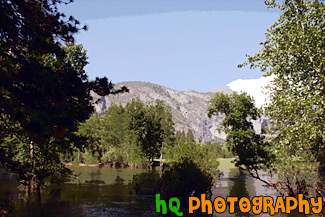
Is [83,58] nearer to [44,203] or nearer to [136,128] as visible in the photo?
[44,203]

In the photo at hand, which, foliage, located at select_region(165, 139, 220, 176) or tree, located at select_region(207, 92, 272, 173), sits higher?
tree, located at select_region(207, 92, 272, 173)

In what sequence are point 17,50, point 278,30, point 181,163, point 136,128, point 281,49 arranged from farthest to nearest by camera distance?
point 136,128
point 181,163
point 278,30
point 281,49
point 17,50

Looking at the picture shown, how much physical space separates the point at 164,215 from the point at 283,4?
18.0 meters

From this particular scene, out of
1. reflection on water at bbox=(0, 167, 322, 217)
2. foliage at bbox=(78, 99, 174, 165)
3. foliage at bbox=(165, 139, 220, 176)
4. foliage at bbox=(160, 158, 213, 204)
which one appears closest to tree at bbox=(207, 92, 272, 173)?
reflection on water at bbox=(0, 167, 322, 217)

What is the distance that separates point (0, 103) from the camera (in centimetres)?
1202

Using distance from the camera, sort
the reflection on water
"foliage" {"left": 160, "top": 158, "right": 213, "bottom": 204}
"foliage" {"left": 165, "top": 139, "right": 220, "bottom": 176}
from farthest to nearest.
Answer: "foliage" {"left": 165, "top": 139, "right": 220, "bottom": 176}, "foliage" {"left": 160, "top": 158, "right": 213, "bottom": 204}, the reflection on water

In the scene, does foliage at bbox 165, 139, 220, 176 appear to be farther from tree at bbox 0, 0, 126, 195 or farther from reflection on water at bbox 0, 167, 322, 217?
tree at bbox 0, 0, 126, 195

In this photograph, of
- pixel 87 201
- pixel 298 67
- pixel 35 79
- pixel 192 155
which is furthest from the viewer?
pixel 192 155

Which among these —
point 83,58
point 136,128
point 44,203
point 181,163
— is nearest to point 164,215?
point 181,163

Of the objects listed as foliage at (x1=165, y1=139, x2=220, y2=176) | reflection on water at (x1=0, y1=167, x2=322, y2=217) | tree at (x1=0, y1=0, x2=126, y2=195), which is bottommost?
reflection on water at (x1=0, y1=167, x2=322, y2=217)

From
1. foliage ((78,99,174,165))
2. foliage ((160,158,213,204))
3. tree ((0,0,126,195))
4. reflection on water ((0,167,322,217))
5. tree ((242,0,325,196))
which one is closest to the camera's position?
tree ((0,0,126,195))

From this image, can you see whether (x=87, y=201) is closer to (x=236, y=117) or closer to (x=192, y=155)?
(x=192, y=155)

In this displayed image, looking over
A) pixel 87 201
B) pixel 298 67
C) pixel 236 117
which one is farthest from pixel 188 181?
pixel 236 117

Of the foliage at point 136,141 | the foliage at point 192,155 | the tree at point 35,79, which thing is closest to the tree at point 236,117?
the foliage at point 192,155
